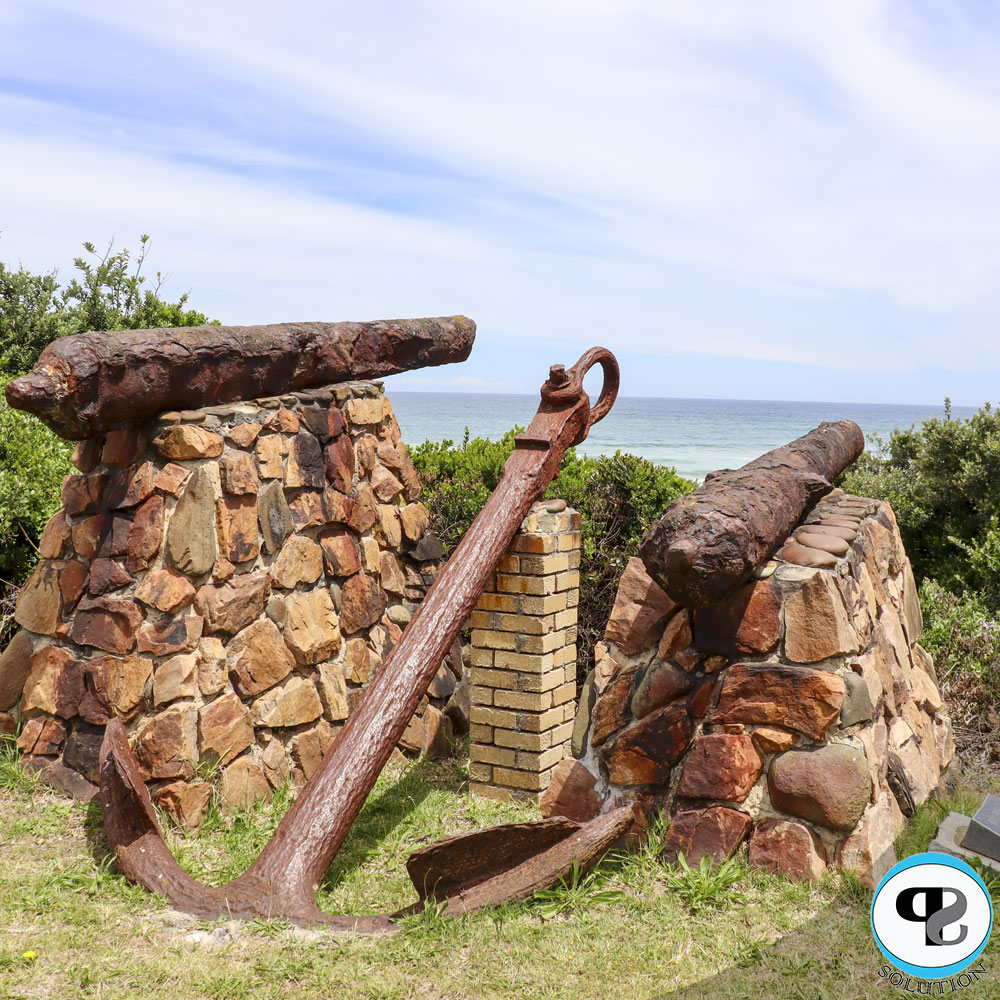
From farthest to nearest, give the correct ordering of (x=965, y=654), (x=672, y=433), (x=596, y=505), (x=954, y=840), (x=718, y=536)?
(x=672, y=433) < (x=596, y=505) < (x=965, y=654) < (x=954, y=840) < (x=718, y=536)

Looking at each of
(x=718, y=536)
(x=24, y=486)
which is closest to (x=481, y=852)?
(x=718, y=536)

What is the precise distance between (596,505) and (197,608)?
9.40 feet

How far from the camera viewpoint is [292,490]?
4535 mm

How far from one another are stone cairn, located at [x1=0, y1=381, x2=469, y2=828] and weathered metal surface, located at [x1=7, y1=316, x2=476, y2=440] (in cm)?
10

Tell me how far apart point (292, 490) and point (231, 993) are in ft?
7.64

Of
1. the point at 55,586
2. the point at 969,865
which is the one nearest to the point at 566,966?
the point at 969,865

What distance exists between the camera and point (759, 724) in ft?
10.1

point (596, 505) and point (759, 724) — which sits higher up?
point (596, 505)

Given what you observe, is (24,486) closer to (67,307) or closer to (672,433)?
(67,307)

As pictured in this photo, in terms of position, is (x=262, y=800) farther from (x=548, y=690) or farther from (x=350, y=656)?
(x=548, y=690)

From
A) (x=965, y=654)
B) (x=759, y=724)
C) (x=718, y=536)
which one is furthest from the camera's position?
(x=965, y=654)

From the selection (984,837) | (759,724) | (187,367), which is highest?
(187,367)

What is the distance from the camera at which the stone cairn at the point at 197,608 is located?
395cm

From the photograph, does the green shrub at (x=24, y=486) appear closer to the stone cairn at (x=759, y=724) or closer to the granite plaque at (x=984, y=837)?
the stone cairn at (x=759, y=724)
